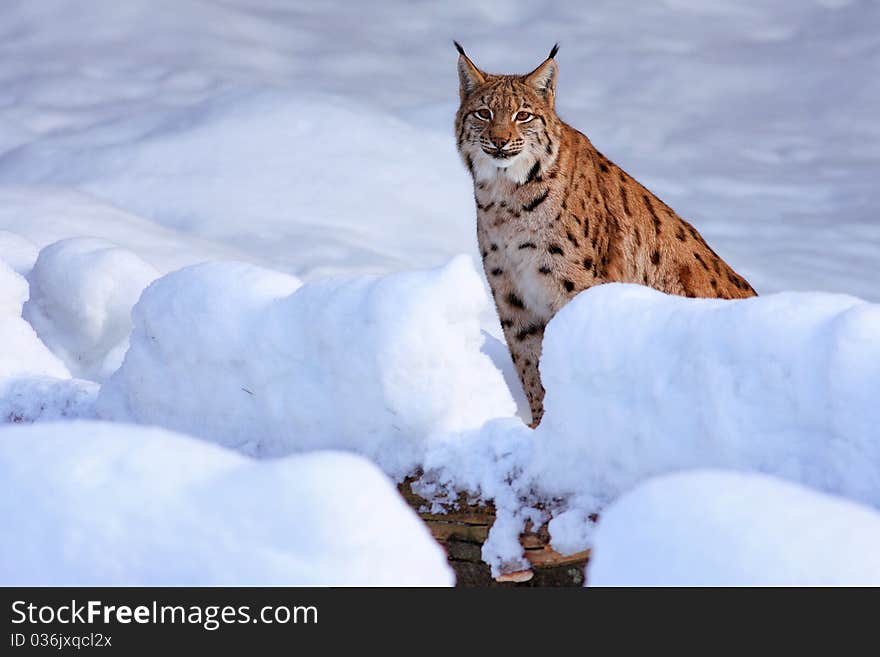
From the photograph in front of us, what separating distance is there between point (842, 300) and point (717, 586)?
165 centimetres

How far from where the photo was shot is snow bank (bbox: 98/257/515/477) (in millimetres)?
4898

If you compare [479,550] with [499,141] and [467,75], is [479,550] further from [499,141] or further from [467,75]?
[467,75]

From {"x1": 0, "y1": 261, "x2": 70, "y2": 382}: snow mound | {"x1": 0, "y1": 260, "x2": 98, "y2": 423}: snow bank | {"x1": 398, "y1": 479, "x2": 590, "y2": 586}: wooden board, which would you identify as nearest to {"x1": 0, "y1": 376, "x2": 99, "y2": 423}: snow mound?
{"x1": 0, "y1": 260, "x2": 98, "y2": 423}: snow bank

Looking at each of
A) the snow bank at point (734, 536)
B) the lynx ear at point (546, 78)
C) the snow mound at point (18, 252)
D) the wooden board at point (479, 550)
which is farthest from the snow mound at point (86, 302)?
the snow bank at point (734, 536)

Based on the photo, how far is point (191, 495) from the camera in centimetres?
301

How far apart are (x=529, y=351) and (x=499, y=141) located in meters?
1.35

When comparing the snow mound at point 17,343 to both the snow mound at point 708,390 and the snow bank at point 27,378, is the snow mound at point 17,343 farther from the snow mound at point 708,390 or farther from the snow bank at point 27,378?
the snow mound at point 708,390

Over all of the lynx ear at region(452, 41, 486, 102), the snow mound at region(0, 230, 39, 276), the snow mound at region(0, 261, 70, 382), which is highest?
the lynx ear at region(452, 41, 486, 102)

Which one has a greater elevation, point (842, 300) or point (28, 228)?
point (842, 300)

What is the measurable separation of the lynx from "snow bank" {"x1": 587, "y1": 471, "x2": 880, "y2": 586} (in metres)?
4.43

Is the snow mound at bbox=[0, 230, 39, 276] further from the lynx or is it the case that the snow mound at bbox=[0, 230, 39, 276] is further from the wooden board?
the wooden board
